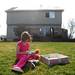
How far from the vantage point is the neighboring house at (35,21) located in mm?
48156

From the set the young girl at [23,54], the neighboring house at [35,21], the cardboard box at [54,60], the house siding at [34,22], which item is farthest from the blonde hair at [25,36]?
the house siding at [34,22]

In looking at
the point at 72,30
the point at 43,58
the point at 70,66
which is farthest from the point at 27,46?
the point at 72,30

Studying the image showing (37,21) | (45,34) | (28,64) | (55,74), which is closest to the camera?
(55,74)

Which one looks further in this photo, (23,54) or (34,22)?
(34,22)

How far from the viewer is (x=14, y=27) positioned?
165 feet

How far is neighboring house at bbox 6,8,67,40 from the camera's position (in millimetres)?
48156

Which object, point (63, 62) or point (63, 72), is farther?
point (63, 62)

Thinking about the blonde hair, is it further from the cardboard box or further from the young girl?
the cardboard box

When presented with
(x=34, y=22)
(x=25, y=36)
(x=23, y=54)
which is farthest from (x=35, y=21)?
(x=23, y=54)

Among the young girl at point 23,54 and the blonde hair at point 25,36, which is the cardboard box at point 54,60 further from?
the blonde hair at point 25,36

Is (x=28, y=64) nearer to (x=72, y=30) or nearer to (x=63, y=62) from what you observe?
(x=63, y=62)

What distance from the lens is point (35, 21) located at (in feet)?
162

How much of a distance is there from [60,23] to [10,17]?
332 inches

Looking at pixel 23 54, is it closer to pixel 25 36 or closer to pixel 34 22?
pixel 25 36
